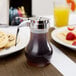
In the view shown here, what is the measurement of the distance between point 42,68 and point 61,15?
0.77 m

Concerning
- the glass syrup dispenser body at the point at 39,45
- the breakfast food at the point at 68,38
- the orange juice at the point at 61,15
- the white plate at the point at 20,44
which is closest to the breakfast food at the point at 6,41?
the white plate at the point at 20,44

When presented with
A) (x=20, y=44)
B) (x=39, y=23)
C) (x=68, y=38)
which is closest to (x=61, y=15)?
(x=68, y=38)

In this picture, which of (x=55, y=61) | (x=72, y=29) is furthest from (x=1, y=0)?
(x=55, y=61)

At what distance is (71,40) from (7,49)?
0.33 meters

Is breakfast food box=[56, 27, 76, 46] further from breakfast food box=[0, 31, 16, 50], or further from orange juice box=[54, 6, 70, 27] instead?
orange juice box=[54, 6, 70, 27]

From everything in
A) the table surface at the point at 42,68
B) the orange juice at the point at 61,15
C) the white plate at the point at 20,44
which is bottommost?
the table surface at the point at 42,68

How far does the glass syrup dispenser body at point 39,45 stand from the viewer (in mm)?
747

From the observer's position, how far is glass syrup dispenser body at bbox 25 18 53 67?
747mm

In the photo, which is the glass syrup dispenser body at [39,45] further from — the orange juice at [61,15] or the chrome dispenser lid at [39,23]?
the orange juice at [61,15]

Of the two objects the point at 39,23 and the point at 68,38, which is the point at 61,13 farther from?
the point at 39,23

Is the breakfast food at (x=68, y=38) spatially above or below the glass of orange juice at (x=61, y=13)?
below

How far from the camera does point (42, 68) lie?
0.77 m

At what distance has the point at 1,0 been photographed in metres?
2.22

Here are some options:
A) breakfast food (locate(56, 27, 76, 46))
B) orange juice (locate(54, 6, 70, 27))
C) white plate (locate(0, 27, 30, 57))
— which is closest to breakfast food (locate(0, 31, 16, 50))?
white plate (locate(0, 27, 30, 57))
